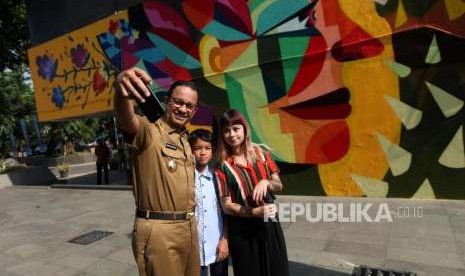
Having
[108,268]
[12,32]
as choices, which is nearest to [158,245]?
[108,268]

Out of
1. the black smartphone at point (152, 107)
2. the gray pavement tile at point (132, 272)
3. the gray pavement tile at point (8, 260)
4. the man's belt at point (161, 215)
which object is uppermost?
the black smartphone at point (152, 107)

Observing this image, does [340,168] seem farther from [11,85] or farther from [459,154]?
[11,85]

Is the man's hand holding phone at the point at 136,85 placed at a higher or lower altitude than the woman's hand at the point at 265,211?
higher

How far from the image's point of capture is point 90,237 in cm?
674

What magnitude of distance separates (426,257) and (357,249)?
→ 2.71 ft

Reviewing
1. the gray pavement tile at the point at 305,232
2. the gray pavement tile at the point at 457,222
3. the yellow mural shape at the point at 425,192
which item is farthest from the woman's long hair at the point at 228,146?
the yellow mural shape at the point at 425,192

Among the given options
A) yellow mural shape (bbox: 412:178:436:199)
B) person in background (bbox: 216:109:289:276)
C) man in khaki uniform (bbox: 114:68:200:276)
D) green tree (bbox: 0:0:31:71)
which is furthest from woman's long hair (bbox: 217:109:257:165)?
green tree (bbox: 0:0:31:71)

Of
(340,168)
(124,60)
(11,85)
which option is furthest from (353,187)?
(11,85)

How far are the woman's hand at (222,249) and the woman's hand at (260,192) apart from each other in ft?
1.69

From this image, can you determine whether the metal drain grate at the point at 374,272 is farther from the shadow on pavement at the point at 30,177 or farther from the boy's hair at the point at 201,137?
the shadow on pavement at the point at 30,177

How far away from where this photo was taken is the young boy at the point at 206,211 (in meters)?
2.90

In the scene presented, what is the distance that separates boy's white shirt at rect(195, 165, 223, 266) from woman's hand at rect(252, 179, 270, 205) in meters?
0.46

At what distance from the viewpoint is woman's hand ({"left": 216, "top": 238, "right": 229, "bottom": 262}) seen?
289cm

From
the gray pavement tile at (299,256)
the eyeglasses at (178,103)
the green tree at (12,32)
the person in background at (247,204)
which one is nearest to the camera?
the eyeglasses at (178,103)
